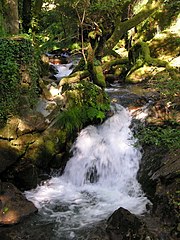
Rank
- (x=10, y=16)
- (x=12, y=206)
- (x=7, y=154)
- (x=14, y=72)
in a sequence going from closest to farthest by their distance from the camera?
(x=12, y=206) < (x=7, y=154) < (x=14, y=72) < (x=10, y=16)

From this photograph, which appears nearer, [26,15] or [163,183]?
[163,183]

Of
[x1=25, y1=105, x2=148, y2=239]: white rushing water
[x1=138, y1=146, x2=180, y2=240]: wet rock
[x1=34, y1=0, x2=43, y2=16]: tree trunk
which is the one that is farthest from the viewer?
[x1=34, y1=0, x2=43, y2=16]: tree trunk

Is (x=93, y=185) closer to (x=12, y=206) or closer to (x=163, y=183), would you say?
(x=163, y=183)

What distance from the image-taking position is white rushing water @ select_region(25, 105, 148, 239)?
20.4 feet

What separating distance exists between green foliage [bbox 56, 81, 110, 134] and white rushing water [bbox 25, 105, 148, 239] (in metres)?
0.32

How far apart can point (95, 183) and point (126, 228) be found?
268 cm

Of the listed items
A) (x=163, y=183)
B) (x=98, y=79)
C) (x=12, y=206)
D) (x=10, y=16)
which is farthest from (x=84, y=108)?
(x=10, y=16)

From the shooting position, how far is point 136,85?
1349cm

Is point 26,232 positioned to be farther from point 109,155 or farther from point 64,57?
point 64,57

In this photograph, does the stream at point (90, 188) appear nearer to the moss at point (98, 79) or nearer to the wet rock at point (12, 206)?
the wet rock at point (12, 206)

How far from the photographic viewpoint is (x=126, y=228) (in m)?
4.97

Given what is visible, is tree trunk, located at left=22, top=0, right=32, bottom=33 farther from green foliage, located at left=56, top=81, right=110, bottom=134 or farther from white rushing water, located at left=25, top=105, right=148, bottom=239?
white rushing water, located at left=25, top=105, right=148, bottom=239

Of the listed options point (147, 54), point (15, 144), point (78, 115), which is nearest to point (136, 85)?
point (147, 54)

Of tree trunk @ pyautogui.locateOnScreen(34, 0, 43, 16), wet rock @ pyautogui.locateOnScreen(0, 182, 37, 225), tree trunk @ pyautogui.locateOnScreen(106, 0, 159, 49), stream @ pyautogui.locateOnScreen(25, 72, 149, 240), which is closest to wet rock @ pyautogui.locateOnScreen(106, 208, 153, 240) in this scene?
stream @ pyautogui.locateOnScreen(25, 72, 149, 240)
